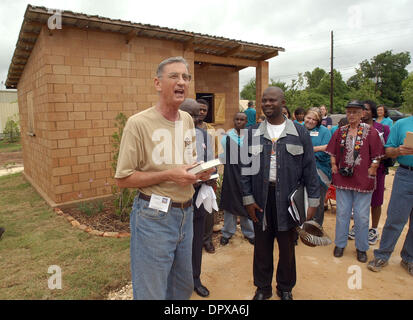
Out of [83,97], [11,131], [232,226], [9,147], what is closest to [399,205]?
[232,226]

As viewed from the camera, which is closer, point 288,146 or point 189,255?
point 189,255

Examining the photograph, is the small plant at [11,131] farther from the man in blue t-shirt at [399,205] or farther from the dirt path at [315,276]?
the man in blue t-shirt at [399,205]

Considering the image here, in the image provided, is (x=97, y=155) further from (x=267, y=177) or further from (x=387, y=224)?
(x=387, y=224)

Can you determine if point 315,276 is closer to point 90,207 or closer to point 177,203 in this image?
point 177,203

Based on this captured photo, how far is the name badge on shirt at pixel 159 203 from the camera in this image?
171 centimetres

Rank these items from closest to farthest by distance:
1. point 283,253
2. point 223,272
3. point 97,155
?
point 283,253
point 223,272
point 97,155

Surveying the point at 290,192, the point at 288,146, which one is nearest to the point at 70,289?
the point at 290,192

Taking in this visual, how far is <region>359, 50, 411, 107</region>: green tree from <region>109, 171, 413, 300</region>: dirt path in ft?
148

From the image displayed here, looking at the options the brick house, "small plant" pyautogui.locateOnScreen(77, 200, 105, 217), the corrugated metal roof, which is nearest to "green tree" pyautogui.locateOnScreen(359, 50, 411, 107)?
the corrugated metal roof

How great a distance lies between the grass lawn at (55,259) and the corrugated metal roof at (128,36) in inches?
139

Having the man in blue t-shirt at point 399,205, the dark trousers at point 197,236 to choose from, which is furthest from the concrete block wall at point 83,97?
the man in blue t-shirt at point 399,205

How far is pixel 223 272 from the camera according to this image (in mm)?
3334

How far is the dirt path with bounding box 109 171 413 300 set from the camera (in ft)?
9.45
